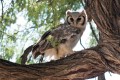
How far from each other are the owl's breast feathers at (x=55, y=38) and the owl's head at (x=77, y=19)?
13 cm

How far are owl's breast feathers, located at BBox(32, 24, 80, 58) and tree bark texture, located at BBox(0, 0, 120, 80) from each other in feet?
1.28

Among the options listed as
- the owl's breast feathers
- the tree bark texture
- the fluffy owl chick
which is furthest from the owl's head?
the tree bark texture

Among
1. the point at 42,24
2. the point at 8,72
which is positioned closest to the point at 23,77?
the point at 8,72

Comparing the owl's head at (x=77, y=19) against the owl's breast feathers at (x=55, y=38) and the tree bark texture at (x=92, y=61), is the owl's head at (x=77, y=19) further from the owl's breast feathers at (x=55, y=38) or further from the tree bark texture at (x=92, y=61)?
the tree bark texture at (x=92, y=61)

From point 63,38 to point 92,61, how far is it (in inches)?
38.9

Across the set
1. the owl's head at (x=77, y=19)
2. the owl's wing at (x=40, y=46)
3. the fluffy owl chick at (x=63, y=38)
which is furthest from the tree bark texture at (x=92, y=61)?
the owl's head at (x=77, y=19)

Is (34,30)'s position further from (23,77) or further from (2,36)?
(23,77)

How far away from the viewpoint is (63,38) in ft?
12.3

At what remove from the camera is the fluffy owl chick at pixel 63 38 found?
3465mm

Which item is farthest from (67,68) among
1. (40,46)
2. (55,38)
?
(40,46)

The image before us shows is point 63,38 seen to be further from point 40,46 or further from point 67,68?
point 67,68

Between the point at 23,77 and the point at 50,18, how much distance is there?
0.60 meters

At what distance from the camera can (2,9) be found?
10.1 feet

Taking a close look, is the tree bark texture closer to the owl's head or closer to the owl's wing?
the owl's wing
